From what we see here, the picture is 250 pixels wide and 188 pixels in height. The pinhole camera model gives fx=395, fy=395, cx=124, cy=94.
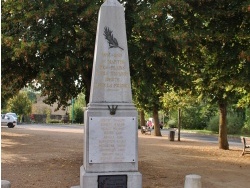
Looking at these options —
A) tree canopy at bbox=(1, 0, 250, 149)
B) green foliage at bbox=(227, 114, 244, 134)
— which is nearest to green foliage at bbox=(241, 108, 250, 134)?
green foliage at bbox=(227, 114, 244, 134)

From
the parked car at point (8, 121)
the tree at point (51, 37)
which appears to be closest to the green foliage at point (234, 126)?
the parked car at point (8, 121)

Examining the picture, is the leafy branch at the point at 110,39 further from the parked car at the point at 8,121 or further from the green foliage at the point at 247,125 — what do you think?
the parked car at the point at 8,121

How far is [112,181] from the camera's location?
25.5ft

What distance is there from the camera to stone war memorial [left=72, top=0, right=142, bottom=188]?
306 inches

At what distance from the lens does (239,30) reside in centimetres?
1284

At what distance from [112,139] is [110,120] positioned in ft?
1.25

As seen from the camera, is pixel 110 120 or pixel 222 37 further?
pixel 222 37

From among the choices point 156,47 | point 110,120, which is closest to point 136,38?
point 156,47

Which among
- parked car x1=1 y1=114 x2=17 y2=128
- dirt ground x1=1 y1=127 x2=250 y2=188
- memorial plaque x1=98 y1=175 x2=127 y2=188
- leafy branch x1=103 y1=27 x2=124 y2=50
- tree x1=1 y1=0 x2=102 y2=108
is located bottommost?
dirt ground x1=1 y1=127 x2=250 y2=188

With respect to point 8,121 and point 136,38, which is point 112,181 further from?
point 8,121

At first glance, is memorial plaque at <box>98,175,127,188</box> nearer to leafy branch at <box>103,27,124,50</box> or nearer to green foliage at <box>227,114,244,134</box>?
leafy branch at <box>103,27,124,50</box>

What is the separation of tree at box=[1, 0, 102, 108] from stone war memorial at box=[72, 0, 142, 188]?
3.59 m

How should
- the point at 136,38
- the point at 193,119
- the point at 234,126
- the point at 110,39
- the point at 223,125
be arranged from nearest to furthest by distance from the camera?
1. the point at 110,39
2. the point at 136,38
3. the point at 223,125
4. the point at 234,126
5. the point at 193,119

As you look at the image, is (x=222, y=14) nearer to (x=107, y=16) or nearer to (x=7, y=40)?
(x=107, y=16)
